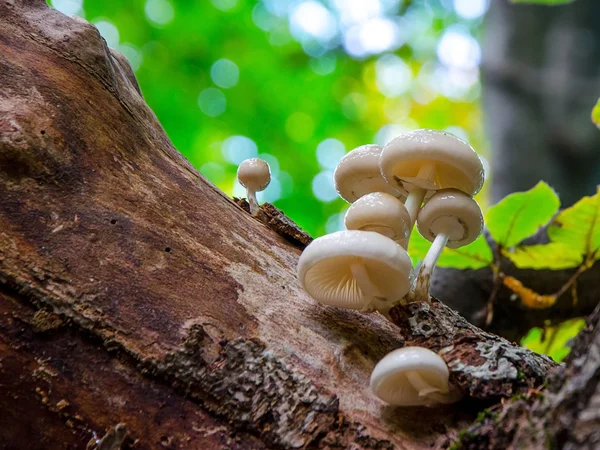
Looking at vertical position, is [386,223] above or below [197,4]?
below

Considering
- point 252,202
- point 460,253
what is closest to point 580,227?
point 460,253

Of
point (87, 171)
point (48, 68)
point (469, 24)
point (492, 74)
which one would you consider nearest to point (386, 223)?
point (87, 171)

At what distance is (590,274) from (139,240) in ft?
8.63

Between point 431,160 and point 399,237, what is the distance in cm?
26

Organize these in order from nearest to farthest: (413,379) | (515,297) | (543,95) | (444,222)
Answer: (413,379) → (444,222) → (515,297) → (543,95)

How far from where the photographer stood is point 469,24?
1009 cm

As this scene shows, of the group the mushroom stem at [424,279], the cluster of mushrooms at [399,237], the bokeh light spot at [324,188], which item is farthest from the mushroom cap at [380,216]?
the bokeh light spot at [324,188]

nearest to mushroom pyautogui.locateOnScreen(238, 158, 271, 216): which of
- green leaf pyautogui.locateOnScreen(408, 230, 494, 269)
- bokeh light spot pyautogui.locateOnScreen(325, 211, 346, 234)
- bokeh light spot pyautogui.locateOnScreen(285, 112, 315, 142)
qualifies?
Answer: green leaf pyautogui.locateOnScreen(408, 230, 494, 269)

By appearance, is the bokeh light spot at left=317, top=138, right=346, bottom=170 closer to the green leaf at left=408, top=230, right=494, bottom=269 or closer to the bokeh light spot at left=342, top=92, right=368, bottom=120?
the bokeh light spot at left=342, top=92, right=368, bottom=120

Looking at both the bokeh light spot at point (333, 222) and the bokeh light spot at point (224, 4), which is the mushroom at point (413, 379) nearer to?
the bokeh light spot at point (333, 222)

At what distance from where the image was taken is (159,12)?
26.0ft

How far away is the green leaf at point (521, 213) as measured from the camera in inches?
90.4

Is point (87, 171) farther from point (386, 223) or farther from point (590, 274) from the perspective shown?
point (590, 274)

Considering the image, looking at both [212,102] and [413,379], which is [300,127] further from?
[413,379]
